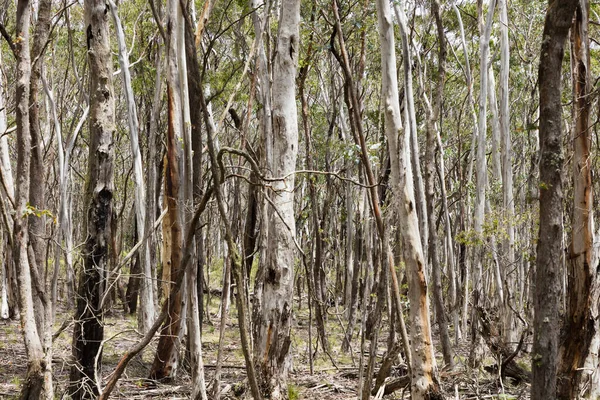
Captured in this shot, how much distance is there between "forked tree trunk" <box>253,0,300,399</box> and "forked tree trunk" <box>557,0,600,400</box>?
334 cm

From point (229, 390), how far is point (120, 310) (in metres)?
12.3

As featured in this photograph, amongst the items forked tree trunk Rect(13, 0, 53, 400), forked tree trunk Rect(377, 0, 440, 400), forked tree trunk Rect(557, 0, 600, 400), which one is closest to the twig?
forked tree trunk Rect(13, 0, 53, 400)

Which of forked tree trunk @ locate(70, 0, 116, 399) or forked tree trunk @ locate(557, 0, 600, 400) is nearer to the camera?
forked tree trunk @ locate(70, 0, 116, 399)

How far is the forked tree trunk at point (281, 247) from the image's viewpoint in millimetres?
6152

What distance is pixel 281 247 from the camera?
6.20 meters

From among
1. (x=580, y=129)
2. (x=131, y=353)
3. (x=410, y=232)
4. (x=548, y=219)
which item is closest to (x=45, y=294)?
(x=131, y=353)

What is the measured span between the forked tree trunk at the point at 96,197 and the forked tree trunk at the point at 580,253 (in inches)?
202

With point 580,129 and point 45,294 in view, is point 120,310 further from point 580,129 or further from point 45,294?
point 580,129

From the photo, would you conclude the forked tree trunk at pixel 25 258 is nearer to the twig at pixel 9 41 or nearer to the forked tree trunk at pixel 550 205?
the twig at pixel 9 41

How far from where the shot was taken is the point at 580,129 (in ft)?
24.3

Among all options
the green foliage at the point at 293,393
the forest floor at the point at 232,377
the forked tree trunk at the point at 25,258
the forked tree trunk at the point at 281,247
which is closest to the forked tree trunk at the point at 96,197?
the forest floor at the point at 232,377

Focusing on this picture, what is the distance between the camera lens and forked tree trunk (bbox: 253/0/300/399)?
6152 mm

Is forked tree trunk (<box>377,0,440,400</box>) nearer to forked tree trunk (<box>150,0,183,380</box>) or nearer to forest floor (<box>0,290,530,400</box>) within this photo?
forest floor (<box>0,290,530,400</box>)

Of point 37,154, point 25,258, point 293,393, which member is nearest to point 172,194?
point 37,154
